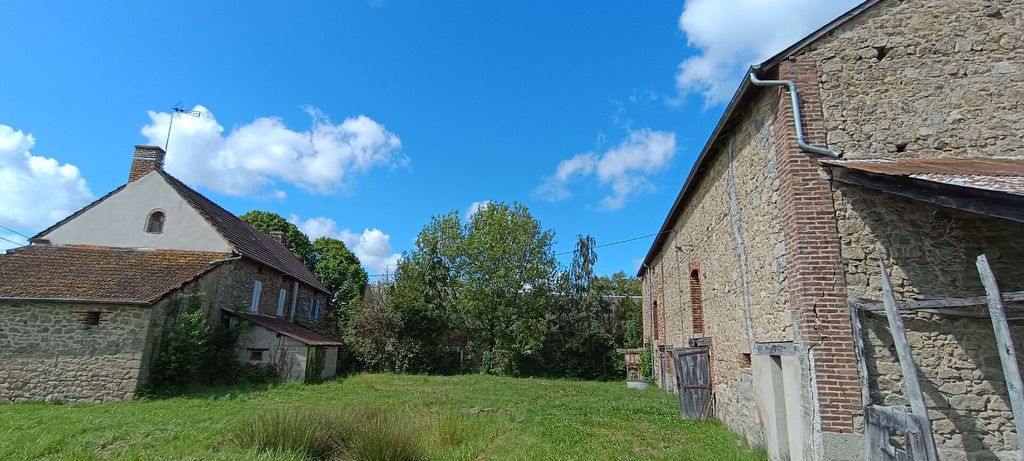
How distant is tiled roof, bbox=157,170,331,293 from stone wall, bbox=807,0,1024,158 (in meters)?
17.1

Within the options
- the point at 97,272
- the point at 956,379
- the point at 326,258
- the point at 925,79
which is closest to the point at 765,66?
the point at 925,79

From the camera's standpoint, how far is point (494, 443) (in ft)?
25.7

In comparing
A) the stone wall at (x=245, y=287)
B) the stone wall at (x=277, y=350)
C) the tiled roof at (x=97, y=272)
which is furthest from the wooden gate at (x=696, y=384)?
the stone wall at (x=245, y=287)

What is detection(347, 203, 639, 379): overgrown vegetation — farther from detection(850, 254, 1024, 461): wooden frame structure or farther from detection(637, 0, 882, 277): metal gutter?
detection(850, 254, 1024, 461): wooden frame structure

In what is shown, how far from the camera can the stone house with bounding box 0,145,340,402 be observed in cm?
1248

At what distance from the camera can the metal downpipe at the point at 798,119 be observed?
590cm

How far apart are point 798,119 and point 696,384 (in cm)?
608

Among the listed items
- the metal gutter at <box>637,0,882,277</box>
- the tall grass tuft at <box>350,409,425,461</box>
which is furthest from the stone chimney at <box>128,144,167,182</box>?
the metal gutter at <box>637,0,882,277</box>

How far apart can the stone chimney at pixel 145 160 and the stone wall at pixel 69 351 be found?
20.0 ft

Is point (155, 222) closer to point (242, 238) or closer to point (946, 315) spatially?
point (242, 238)

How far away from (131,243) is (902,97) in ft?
67.3

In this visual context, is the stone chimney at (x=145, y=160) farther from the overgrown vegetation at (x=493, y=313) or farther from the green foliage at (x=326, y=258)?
the green foliage at (x=326, y=258)

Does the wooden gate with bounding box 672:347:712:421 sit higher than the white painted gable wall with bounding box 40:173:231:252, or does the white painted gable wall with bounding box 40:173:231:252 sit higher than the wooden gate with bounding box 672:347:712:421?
the white painted gable wall with bounding box 40:173:231:252

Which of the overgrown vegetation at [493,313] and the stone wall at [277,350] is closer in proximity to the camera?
the stone wall at [277,350]
